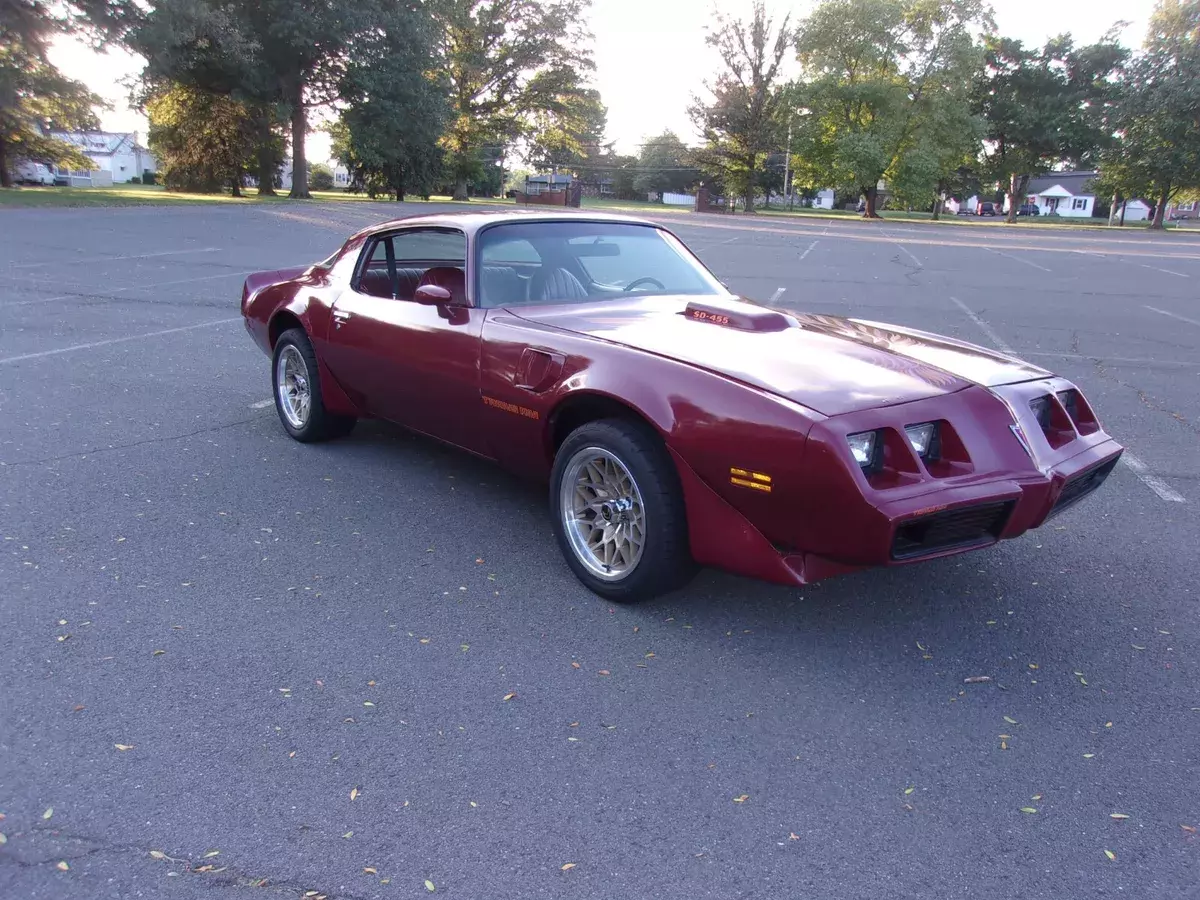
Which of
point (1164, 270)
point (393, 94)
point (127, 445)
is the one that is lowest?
point (127, 445)

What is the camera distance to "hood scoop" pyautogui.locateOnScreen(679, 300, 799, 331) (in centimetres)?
376

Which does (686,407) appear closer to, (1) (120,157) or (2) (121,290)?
(2) (121,290)

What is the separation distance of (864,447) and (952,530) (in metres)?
0.40

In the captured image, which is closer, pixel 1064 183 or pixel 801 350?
pixel 801 350

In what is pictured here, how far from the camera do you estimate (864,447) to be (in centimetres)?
282

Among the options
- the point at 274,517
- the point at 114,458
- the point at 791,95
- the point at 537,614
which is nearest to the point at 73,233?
the point at 114,458

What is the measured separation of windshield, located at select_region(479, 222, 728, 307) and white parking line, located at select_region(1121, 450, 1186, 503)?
8.55ft

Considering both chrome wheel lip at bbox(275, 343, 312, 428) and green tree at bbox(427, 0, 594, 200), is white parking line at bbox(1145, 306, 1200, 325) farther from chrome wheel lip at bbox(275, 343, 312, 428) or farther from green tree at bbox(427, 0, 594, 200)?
green tree at bbox(427, 0, 594, 200)


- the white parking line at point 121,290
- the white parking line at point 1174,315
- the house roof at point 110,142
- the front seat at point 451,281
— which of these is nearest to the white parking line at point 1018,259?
the white parking line at point 1174,315

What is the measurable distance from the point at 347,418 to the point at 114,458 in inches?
48.8

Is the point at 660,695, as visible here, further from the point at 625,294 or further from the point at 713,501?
the point at 625,294

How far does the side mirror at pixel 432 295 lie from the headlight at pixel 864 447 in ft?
6.59

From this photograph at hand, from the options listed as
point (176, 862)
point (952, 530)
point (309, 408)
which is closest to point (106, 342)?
point (309, 408)

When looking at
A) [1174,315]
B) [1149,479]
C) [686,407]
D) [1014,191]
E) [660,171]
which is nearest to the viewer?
[686,407]
